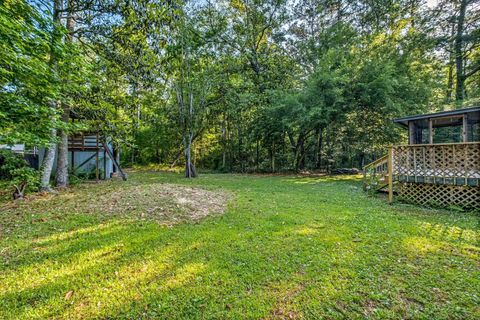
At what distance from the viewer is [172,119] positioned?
15.0m

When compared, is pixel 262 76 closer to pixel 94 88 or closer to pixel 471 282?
pixel 94 88

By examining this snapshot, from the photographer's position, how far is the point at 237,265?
3191mm

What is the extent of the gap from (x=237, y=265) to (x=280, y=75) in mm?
16089

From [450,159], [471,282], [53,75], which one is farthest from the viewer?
[450,159]

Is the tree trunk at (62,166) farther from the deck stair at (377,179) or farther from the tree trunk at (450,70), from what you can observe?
the tree trunk at (450,70)

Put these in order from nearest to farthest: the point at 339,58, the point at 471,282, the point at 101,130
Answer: the point at 471,282, the point at 101,130, the point at 339,58

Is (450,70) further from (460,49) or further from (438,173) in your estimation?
(438,173)

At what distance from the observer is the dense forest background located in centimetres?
886

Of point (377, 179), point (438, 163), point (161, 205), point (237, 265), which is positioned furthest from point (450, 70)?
point (237, 265)

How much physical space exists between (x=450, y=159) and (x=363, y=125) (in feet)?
28.1

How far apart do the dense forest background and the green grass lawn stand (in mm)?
5299

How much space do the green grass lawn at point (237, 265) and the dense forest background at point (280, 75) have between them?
5.30m

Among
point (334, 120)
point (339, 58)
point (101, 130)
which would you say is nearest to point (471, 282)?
point (101, 130)

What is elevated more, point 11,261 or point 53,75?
point 53,75
